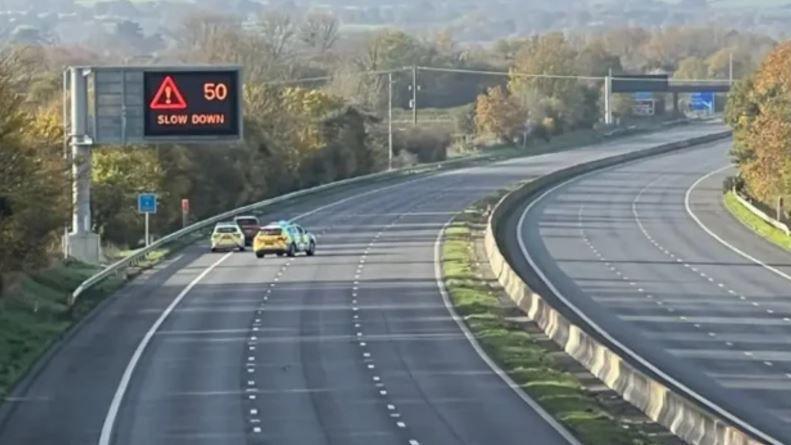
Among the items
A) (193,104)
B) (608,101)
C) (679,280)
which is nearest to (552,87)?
(608,101)

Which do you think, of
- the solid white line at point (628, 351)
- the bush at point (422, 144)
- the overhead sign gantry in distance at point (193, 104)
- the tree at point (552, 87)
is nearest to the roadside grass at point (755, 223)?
the solid white line at point (628, 351)

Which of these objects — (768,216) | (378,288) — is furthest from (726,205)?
(378,288)

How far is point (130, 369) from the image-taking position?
41.5 metres

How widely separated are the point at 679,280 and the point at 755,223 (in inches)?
1040

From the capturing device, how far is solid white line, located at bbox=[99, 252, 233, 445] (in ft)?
107

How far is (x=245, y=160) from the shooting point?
4144 inches

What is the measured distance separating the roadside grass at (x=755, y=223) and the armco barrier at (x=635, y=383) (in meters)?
17.9

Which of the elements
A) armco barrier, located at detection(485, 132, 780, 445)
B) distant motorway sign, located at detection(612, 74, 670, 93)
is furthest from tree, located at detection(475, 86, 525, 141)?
armco barrier, located at detection(485, 132, 780, 445)

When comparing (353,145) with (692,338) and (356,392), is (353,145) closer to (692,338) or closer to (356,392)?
(692,338)

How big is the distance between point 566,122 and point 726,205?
262ft

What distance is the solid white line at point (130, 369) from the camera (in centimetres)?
3253

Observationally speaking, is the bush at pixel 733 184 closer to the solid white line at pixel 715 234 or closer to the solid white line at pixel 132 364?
the solid white line at pixel 715 234

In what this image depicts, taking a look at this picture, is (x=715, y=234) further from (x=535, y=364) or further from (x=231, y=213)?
(x=535, y=364)

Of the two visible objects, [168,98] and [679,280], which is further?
[679,280]
